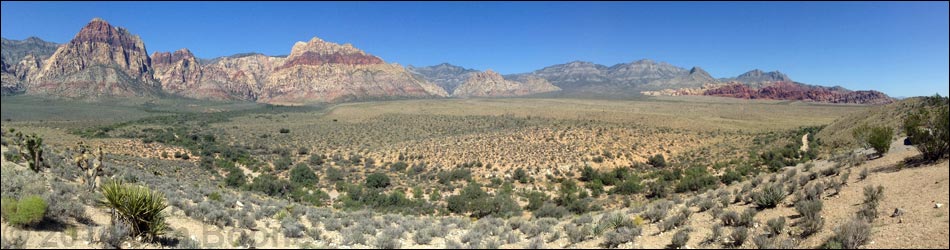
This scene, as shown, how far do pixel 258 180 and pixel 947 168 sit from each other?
102ft

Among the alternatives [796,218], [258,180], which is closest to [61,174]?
[258,180]

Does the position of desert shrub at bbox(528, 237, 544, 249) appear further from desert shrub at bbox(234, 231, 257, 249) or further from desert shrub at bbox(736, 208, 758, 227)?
desert shrub at bbox(234, 231, 257, 249)

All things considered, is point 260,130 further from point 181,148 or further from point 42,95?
point 42,95

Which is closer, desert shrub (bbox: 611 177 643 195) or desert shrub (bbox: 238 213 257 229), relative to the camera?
desert shrub (bbox: 238 213 257 229)

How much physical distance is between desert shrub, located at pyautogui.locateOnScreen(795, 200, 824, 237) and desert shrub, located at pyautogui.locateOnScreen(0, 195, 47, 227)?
49.9 feet

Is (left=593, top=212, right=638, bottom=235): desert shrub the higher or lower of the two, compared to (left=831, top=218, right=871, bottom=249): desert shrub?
lower

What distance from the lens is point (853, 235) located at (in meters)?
7.66

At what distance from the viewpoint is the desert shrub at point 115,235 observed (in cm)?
777

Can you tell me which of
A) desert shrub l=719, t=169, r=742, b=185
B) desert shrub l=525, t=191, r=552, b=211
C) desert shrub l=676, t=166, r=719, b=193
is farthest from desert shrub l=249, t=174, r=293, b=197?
desert shrub l=719, t=169, r=742, b=185

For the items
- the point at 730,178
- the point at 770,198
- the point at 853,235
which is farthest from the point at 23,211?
the point at 730,178

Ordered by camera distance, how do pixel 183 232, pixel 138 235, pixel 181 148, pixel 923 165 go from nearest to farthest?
pixel 138 235 → pixel 183 232 → pixel 923 165 → pixel 181 148

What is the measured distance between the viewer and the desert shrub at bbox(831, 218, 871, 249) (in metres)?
7.52

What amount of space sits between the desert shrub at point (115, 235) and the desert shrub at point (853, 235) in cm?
1365

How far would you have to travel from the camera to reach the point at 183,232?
981cm
